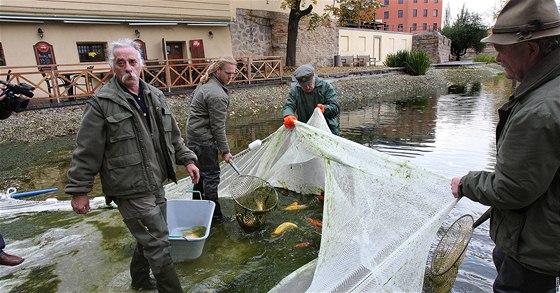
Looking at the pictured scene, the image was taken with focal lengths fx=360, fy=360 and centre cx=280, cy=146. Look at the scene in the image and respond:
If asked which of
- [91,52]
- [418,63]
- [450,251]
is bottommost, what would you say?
[450,251]

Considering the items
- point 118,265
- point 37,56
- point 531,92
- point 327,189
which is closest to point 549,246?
point 531,92

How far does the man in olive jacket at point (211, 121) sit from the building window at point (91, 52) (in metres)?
13.6

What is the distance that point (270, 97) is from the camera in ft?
50.7

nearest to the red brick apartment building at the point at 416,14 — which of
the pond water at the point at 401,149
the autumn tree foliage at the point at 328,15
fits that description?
the autumn tree foliage at the point at 328,15

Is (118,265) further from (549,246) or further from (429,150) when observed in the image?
(429,150)

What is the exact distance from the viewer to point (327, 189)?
9.21 ft

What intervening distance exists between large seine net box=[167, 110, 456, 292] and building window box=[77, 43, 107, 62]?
15.1 metres

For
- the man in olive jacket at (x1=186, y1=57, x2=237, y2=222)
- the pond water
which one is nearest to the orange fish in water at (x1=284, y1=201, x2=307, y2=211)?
the pond water

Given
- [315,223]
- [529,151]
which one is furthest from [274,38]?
[529,151]

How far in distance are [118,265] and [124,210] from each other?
3.77ft

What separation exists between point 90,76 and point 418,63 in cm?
1976

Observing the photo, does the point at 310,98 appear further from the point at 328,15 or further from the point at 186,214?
the point at 328,15

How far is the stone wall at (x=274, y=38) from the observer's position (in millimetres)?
20266

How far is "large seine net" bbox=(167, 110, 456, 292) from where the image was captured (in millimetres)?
2369
